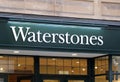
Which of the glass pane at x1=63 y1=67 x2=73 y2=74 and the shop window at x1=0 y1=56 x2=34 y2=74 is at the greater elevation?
the shop window at x1=0 y1=56 x2=34 y2=74

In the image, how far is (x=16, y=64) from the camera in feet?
52.3

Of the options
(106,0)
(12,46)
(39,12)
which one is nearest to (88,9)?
(106,0)

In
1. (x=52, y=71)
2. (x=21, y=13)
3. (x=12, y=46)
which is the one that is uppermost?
(x=21, y=13)

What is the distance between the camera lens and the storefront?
14336 mm

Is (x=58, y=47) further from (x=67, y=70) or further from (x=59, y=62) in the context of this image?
(x=67, y=70)

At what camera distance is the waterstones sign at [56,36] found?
14172 mm

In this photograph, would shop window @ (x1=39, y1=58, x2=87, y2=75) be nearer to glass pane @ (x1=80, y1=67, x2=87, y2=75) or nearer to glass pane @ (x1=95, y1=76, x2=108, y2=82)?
glass pane @ (x1=80, y1=67, x2=87, y2=75)

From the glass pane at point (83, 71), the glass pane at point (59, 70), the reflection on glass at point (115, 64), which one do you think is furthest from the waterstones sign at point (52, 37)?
the glass pane at point (83, 71)

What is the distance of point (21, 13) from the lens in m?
14.5

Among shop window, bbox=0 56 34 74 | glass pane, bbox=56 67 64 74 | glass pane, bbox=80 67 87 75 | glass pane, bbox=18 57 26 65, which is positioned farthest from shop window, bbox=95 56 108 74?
glass pane, bbox=18 57 26 65

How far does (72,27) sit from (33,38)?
1.57m

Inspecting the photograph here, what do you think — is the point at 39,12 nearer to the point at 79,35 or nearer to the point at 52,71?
the point at 79,35

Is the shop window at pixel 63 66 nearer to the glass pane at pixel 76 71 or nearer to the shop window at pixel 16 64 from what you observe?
the glass pane at pixel 76 71

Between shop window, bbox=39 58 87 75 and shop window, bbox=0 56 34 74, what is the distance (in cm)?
51
